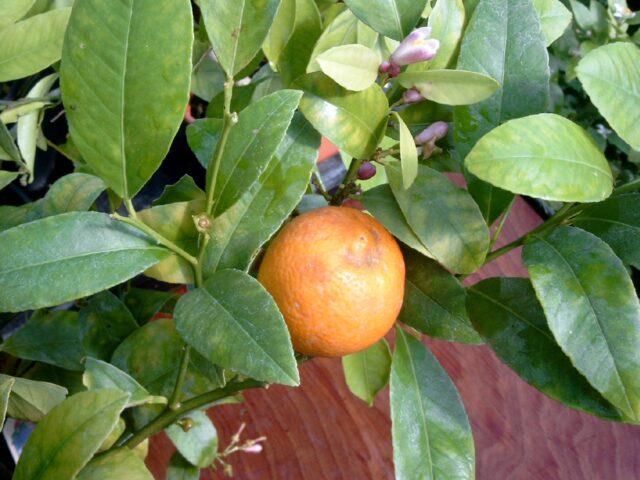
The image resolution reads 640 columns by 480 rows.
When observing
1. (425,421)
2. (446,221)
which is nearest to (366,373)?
(425,421)

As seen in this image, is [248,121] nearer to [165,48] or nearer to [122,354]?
[165,48]

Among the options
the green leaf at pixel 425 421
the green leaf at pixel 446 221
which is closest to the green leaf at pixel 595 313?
the green leaf at pixel 446 221

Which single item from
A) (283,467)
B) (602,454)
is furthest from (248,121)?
(602,454)

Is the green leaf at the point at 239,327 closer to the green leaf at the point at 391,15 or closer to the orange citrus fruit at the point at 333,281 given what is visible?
the orange citrus fruit at the point at 333,281

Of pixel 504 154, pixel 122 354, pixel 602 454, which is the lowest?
pixel 602 454

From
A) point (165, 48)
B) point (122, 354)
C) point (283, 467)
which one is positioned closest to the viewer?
point (165, 48)

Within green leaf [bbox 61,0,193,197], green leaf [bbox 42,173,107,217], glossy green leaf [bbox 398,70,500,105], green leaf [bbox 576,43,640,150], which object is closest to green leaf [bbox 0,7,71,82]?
green leaf [bbox 42,173,107,217]
